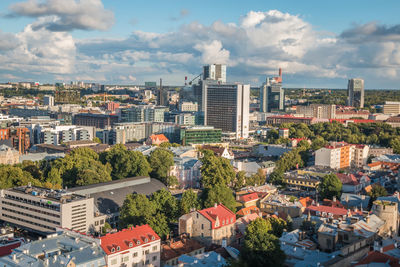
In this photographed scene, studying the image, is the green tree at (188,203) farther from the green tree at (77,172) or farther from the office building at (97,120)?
the office building at (97,120)

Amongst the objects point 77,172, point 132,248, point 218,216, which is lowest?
point 132,248

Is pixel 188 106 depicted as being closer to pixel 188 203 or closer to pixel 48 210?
pixel 188 203

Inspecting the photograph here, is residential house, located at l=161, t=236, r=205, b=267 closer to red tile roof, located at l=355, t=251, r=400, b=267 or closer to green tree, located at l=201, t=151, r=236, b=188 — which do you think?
red tile roof, located at l=355, t=251, r=400, b=267

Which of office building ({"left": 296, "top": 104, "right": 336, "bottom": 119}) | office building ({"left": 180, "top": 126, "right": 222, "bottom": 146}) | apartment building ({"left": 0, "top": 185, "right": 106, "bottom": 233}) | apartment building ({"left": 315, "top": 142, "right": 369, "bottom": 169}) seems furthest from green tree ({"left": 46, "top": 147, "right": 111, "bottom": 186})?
office building ({"left": 296, "top": 104, "right": 336, "bottom": 119})

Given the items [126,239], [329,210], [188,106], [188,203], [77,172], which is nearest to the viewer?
[126,239]

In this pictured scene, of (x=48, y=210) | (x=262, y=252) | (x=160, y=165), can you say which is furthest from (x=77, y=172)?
(x=262, y=252)

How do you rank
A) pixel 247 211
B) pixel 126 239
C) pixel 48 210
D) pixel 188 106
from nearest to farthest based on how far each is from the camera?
pixel 126 239 → pixel 48 210 → pixel 247 211 → pixel 188 106

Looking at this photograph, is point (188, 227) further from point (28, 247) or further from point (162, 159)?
point (162, 159)

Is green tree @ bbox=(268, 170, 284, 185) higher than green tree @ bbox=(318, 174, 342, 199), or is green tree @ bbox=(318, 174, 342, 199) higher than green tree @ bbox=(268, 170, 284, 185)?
green tree @ bbox=(318, 174, 342, 199)
